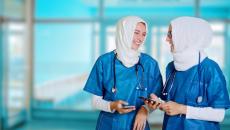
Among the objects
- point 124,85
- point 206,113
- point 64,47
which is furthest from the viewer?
point 64,47

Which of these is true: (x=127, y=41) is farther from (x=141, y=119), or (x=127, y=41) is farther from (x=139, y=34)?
(x=141, y=119)

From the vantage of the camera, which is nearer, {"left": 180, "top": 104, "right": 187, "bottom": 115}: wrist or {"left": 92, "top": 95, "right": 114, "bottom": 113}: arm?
{"left": 180, "top": 104, "right": 187, "bottom": 115}: wrist

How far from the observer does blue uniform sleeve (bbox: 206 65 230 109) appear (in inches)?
55.1

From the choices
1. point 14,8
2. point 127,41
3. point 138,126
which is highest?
point 14,8

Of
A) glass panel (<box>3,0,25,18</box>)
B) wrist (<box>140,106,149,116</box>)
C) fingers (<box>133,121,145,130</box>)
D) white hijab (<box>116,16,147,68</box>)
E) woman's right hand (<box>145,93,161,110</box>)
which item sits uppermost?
glass panel (<box>3,0,25,18</box>)

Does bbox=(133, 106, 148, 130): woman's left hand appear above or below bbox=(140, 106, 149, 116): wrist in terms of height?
below

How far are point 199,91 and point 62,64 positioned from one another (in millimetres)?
4100

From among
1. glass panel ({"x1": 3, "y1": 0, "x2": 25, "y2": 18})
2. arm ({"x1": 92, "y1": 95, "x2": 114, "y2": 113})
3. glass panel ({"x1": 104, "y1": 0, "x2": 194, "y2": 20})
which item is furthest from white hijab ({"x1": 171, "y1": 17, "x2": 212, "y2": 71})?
glass panel ({"x1": 3, "y1": 0, "x2": 25, "y2": 18})

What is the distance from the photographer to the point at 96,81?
167cm

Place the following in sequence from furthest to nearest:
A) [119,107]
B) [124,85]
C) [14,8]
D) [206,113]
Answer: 1. [14,8]
2. [124,85]
3. [119,107]
4. [206,113]

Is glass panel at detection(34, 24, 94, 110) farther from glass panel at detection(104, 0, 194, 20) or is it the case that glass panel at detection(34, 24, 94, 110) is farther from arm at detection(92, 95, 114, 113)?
arm at detection(92, 95, 114, 113)

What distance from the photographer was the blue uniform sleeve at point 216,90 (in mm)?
1399

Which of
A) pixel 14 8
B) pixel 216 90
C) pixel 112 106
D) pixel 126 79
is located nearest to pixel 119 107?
pixel 112 106

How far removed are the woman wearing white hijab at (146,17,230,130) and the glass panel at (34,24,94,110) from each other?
3792mm
